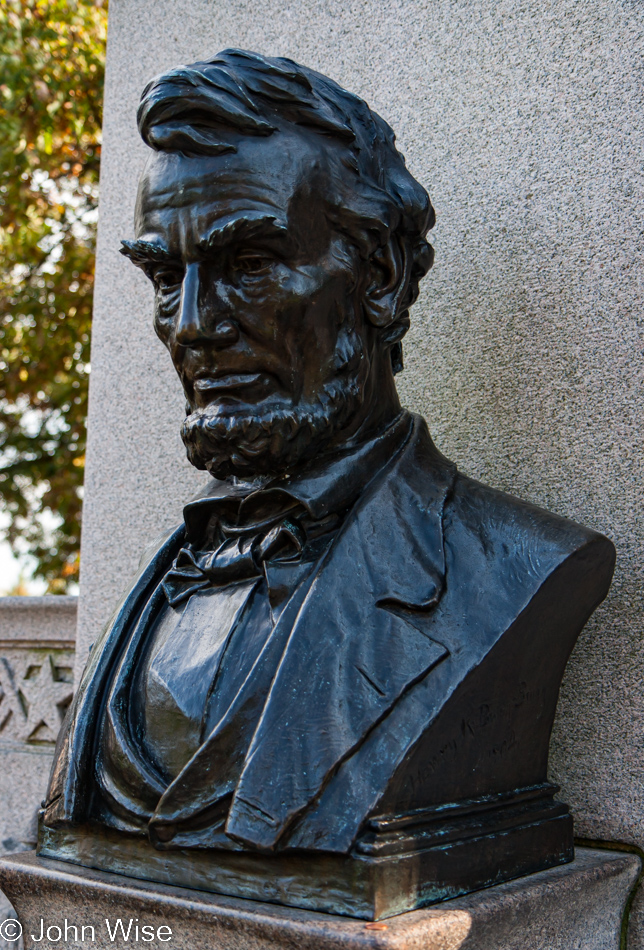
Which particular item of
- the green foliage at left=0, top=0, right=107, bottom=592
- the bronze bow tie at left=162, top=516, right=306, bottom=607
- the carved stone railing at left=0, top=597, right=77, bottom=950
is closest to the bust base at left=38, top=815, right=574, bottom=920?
the bronze bow tie at left=162, top=516, right=306, bottom=607

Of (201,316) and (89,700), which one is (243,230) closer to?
(201,316)

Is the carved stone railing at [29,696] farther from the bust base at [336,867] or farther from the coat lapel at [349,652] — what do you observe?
the coat lapel at [349,652]

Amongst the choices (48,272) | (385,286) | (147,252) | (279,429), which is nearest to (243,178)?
(147,252)

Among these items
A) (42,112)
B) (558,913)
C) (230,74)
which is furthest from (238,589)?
(42,112)

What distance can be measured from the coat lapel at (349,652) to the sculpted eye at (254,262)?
51 cm

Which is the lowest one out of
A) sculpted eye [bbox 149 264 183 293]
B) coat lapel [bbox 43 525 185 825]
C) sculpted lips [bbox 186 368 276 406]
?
coat lapel [bbox 43 525 185 825]

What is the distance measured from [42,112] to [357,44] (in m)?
3.71

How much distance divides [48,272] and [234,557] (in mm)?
5390

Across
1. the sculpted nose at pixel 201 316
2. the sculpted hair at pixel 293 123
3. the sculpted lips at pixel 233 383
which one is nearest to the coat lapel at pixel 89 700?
the sculpted lips at pixel 233 383

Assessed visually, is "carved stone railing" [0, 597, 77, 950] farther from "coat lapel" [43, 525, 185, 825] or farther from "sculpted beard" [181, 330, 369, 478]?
"sculpted beard" [181, 330, 369, 478]

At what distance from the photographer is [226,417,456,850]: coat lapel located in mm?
1804

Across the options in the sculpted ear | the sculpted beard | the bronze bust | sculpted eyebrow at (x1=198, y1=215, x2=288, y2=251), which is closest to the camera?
the bronze bust

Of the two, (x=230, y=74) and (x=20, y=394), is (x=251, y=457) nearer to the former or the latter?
(x=230, y=74)

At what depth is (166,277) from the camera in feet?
7.28
